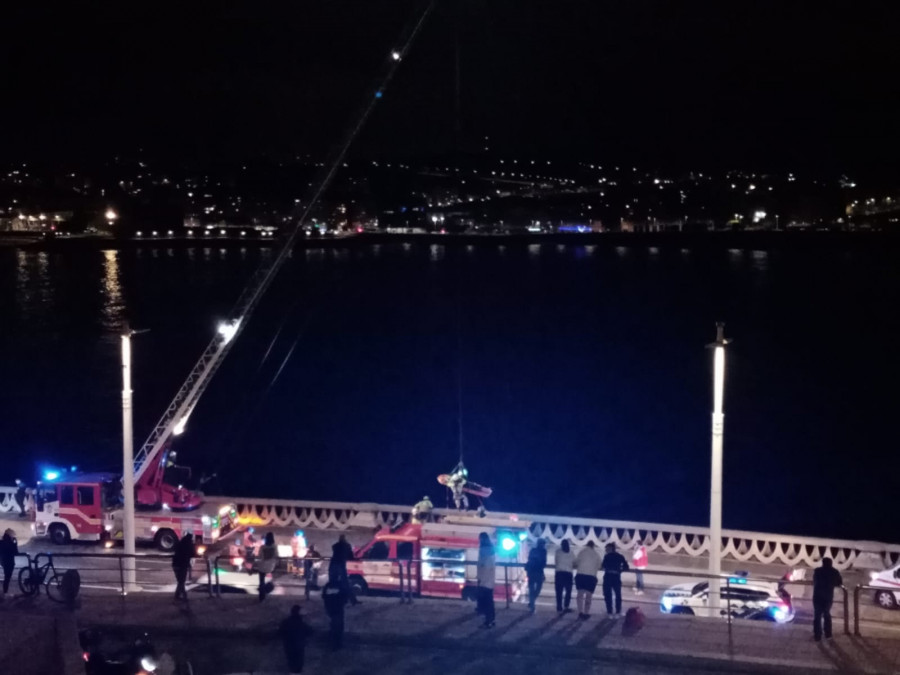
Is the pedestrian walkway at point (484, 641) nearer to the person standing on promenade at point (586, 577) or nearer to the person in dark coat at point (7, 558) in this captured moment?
the person standing on promenade at point (586, 577)

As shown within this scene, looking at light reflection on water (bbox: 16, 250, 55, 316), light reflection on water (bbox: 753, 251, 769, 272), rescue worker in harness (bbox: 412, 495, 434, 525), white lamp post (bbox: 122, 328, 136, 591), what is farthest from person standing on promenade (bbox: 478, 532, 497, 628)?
light reflection on water (bbox: 753, 251, 769, 272)

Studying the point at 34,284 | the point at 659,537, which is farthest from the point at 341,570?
the point at 34,284

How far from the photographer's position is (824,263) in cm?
13950

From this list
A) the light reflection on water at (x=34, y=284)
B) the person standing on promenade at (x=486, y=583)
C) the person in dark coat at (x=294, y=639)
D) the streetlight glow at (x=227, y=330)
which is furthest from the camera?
the light reflection on water at (x=34, y=284)

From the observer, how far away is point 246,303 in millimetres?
26453

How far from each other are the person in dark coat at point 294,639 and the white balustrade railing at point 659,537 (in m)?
8.64

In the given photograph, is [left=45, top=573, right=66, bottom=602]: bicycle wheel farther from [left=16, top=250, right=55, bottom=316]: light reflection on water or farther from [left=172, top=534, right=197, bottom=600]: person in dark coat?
[left=16, top=250, right=55, bottom=316]: light reflection on water

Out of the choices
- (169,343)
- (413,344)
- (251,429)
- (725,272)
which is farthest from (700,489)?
(725,272)

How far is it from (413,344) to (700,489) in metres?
41.3

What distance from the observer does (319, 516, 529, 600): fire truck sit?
13703mm

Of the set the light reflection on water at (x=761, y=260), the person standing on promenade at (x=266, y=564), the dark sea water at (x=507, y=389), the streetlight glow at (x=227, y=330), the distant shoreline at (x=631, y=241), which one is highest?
the distant shoreline at (x=631, y=241)

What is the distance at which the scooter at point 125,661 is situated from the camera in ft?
27.1

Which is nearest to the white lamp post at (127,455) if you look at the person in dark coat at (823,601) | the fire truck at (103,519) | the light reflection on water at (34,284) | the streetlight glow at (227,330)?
the fire truck at (103,519)

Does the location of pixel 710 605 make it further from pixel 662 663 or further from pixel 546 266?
pixel 546 266
